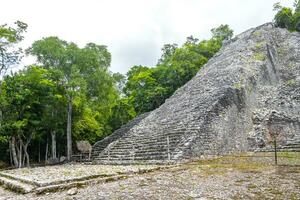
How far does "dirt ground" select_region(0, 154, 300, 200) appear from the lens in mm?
6133

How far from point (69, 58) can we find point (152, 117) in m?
7.28

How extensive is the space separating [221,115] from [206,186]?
808cm

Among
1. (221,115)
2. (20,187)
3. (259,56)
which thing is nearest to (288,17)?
(259,56)

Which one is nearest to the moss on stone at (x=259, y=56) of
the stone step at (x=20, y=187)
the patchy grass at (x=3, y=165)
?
the stone step at (x=20, y=187)

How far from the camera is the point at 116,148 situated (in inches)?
664

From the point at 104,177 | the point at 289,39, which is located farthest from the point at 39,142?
the point at 289,39

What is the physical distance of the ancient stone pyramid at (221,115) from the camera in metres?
13.6

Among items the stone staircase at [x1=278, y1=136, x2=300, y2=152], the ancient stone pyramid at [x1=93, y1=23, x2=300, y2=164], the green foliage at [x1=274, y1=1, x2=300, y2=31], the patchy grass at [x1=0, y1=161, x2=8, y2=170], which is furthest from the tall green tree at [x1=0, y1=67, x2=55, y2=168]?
the green foliage at [x1=274, y1=1, x2=300, y2=31]

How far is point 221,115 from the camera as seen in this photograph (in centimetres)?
1462

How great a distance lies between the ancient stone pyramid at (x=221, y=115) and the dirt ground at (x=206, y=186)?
383 centimetres

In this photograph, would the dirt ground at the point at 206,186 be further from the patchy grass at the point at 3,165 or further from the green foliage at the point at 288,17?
the green foliage at the point at 288,17

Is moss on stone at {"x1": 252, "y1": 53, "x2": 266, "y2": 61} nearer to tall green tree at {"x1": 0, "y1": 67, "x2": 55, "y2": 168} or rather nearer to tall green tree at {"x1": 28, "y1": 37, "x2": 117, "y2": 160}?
tall green tree at {"x1": 28, "y1": 37, "x2": 117, "y2": 160}

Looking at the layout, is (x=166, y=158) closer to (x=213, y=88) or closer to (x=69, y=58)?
(x=213, y=88)

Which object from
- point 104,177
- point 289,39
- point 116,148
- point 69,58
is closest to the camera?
point 104,177
